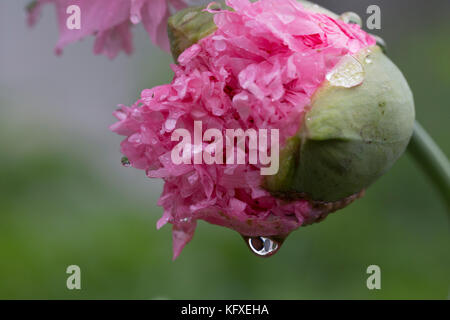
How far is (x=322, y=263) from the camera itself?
1707mm

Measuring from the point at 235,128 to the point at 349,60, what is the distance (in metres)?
0.13

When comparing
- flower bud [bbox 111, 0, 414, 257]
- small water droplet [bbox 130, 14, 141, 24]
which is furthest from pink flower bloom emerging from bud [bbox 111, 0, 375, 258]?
small water droplet [bbox 130, 14, 141, 24]

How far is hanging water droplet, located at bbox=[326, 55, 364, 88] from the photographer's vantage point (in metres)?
0.59

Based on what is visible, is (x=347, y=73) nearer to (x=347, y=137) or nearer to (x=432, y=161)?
(x=347, y=137)

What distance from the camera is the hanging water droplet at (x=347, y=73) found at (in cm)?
59

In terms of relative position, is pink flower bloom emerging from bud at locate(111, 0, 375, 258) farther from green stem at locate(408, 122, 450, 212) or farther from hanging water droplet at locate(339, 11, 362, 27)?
green stem at locate(408, 122, 450, 212)

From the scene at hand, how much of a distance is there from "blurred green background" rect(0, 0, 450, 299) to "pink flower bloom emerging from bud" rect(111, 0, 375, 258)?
75 centimetres

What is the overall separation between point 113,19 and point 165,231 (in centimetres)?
110

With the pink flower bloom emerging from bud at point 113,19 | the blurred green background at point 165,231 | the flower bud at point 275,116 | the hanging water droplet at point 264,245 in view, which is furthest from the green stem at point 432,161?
the blurred green background at point 165,231

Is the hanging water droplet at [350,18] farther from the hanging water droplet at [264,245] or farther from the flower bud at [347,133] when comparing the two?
the hanging water droplet at [264,245]

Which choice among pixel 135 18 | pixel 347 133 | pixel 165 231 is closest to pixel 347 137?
pixel 347 133

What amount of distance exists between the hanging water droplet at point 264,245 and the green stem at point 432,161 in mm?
227
